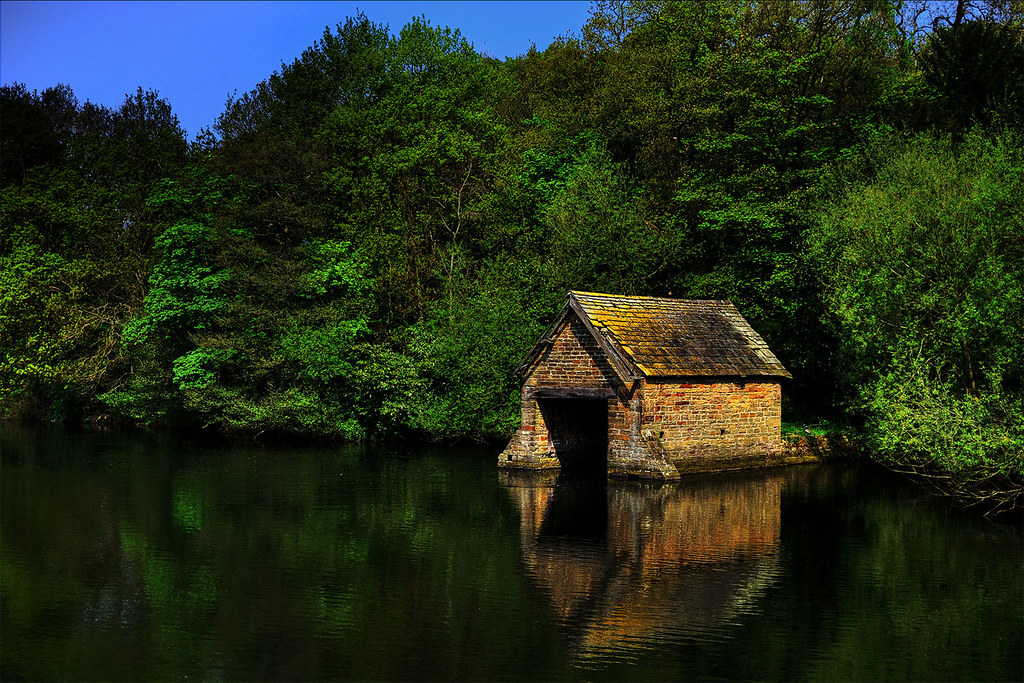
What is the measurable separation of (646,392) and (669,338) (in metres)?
2.96

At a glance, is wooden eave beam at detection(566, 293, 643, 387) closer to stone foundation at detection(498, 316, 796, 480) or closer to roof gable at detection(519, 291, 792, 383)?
roof gable at detection(519, 291, 792, 383)

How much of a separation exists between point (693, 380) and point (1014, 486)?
8850mm

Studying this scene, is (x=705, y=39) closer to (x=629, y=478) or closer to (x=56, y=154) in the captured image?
(x=629, y=478)

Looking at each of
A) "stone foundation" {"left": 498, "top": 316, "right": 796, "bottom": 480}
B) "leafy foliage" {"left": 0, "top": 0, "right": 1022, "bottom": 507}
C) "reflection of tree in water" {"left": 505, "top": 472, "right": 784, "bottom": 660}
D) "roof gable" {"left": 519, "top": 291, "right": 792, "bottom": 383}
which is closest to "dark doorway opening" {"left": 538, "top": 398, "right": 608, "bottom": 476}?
"stone foundation" {"left": 498, "top": 316, "right": 796, "bottom": 480}

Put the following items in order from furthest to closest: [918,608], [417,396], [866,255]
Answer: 1. [417,396]
2. [866,255]
3. [918,608]

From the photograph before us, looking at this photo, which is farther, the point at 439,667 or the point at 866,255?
the point at 866,255

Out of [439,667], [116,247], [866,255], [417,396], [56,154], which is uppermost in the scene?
[56,154]

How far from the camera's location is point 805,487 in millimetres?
26094

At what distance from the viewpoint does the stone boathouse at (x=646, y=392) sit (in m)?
26.5

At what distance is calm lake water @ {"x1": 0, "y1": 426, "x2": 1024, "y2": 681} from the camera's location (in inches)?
439

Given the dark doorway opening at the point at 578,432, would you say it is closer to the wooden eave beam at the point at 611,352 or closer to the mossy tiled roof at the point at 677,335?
the wooden eave beam at the point at 611,352

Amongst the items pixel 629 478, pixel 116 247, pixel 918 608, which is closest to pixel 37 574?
pixel 918 608

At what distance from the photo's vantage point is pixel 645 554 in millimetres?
16891

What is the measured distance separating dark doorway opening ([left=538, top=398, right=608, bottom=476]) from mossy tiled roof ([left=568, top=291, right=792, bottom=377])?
95.9 inches
